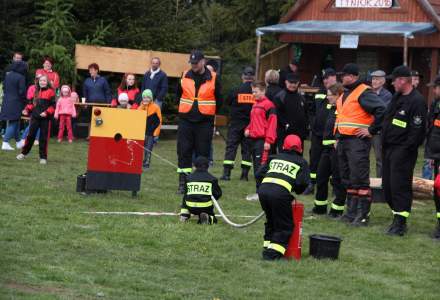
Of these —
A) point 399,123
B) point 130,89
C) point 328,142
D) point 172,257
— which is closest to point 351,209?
point 328,142

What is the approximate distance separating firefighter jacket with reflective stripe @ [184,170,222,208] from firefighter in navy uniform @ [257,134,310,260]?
1.93 meters

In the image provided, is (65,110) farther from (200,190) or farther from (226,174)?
(200,190)

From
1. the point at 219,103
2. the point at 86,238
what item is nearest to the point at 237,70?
the point at 219,103

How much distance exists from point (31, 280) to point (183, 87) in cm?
706

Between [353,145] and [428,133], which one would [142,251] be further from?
[428,133]

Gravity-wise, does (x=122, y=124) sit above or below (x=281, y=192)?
above

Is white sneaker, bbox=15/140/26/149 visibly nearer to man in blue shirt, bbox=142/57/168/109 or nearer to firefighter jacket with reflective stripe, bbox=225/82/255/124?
man in blue shirt, bbox=142/57/168/109

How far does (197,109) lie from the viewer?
1591 centimetres

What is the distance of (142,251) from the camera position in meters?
11.2

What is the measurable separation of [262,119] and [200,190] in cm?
442

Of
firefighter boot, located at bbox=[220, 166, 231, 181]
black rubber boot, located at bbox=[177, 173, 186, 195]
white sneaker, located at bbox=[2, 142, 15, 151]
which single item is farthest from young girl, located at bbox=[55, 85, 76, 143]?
black rubber boot, located at bbox=[177, 173, 186, 195]

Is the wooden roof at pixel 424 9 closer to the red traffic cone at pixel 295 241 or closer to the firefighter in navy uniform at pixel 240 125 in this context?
the firefighter in navy uniform at pixel 240 125

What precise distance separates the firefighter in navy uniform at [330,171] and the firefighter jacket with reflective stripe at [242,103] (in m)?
3.65

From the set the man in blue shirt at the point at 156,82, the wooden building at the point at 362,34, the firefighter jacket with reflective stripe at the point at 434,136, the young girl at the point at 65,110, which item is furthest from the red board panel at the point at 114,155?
the wooden building at the point at 362,34
